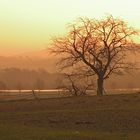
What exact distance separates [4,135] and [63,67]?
1627 inches

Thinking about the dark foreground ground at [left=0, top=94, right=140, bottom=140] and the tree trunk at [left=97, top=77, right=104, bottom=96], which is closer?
the dark foreground ground at [left=0, top=94, right=140, bottom=140]

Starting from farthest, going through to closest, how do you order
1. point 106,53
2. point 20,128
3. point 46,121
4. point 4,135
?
point 106,53 → point 46,121 → point 20,128 → point 4,135

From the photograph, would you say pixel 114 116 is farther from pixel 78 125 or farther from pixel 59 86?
pixel 59 86

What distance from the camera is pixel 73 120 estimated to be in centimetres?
3300

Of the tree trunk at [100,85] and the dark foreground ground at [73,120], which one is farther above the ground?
the tree trunk at [100,85]

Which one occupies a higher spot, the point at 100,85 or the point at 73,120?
the point at 100,85

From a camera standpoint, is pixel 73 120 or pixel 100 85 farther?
pixel 100 85

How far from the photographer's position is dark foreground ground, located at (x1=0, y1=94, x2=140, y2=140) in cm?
2503

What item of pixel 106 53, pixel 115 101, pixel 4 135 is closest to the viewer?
pixel 4 135

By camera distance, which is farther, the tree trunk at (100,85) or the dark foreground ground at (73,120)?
the tree trunk at (100,85)

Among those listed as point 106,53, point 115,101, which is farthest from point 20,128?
point 106,53

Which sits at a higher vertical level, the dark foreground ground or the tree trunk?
the tree trunk

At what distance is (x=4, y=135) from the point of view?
24.8 metres

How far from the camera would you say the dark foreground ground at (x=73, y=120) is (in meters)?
25.0
